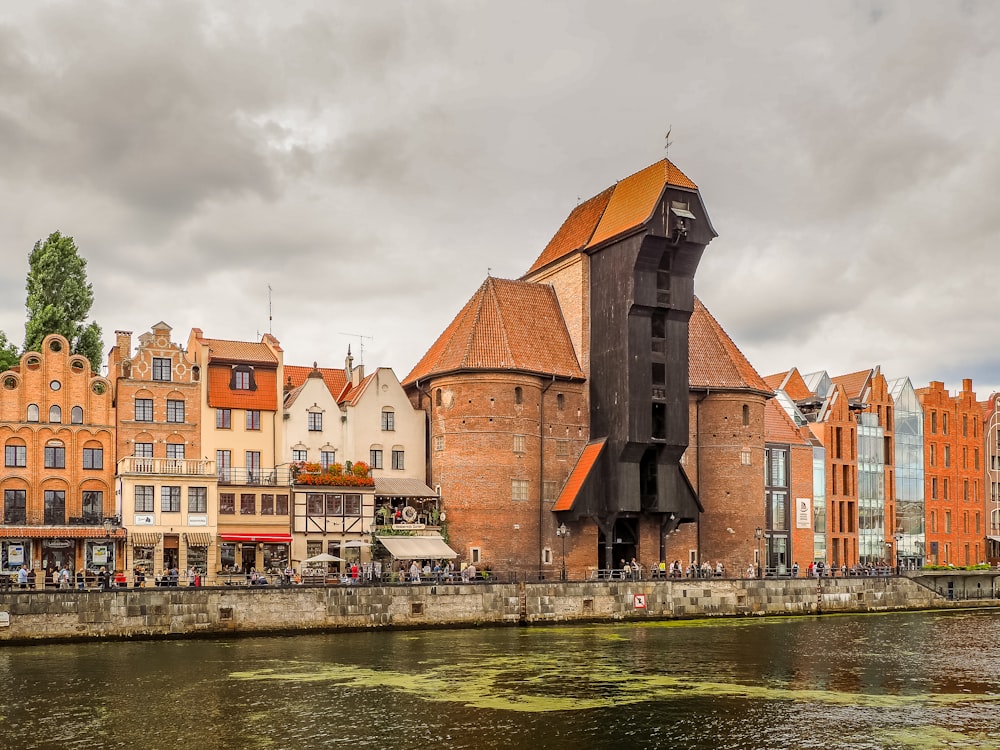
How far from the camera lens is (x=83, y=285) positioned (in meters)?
73.2

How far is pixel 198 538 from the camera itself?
60.3 metres

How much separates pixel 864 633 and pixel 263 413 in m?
34.0

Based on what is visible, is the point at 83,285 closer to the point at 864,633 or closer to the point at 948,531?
the point at 864,633

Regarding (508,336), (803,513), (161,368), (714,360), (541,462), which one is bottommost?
(803,513)

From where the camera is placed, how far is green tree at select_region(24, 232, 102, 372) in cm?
7138

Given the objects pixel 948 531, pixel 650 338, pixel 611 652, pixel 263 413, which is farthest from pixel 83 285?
pixel 948 531

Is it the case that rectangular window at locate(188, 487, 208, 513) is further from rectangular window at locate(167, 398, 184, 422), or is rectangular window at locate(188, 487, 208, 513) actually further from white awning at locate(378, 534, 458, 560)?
white awning at locate(378, 534, 458, 560)

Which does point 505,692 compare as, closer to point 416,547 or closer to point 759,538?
point 416,547

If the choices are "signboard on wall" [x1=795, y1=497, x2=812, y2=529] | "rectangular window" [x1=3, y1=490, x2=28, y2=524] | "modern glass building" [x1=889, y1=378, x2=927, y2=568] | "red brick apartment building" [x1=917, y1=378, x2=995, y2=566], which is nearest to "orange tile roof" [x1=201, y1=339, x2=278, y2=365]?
"rectangular window" [x1=3, y1=490, x2=28, y2=524]

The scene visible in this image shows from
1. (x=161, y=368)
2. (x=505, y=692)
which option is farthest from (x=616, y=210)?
(x=505, y=692)

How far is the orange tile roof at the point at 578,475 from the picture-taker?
67.1m

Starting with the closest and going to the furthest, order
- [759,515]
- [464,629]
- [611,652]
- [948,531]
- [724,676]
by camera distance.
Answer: [724,676], [611,652], [464,629], [759,515], [948,531]

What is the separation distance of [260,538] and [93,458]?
968 centimetres

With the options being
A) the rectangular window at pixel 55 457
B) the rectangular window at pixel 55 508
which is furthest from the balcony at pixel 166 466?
the rectangular window at pixel 55 508
